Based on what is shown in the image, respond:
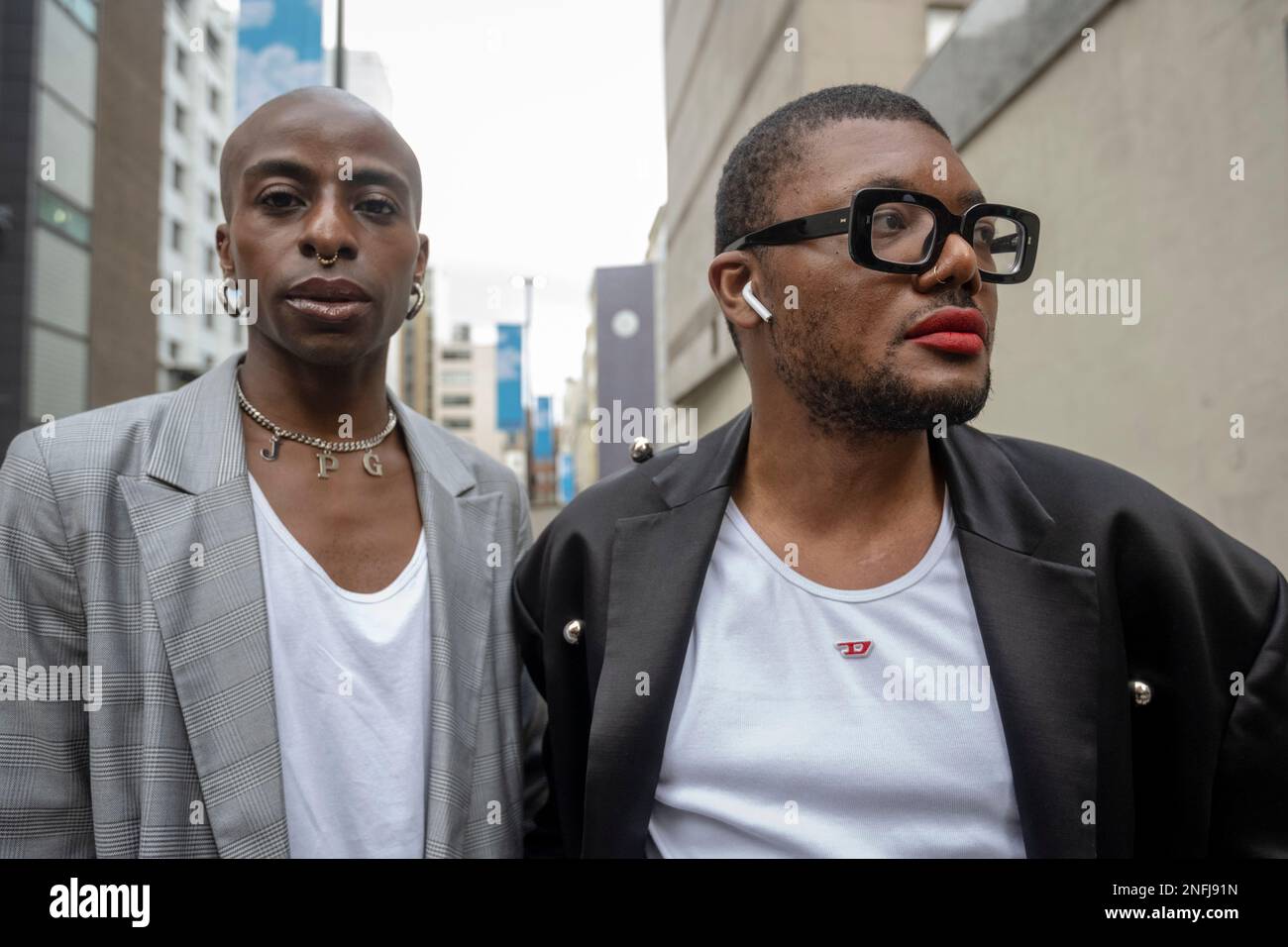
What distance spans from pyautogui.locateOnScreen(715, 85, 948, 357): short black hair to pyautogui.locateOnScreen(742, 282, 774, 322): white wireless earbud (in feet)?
0.34

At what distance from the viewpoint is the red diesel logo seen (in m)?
1.81

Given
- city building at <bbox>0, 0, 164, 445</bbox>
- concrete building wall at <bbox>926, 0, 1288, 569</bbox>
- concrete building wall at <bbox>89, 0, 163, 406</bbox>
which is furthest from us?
concrete building wall at <bbox>89, 0, 163, 406</bbox>

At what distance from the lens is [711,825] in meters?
1.77

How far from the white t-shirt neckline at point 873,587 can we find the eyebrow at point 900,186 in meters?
0.68

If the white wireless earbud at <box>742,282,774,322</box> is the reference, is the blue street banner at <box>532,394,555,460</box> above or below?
above

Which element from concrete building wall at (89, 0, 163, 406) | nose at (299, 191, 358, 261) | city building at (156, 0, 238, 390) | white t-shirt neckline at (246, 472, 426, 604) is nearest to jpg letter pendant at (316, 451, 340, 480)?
white t-shirt neckline at (246, 472, 426, 604)

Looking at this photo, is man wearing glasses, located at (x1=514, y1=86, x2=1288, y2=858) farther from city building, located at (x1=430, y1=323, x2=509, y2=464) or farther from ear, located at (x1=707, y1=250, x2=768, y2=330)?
city building, located at (x1=430, y1=323, x2=509, y2=464)

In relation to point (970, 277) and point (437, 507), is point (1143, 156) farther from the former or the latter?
point (437, 507)

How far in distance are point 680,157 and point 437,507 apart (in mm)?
23878

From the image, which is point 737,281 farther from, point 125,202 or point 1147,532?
point 125,202

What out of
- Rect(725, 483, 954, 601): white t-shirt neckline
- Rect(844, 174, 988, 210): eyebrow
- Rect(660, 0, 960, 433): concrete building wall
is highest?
Rect(660, 0, 960, 433): concrete building wall

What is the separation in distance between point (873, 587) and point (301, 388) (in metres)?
1.51
